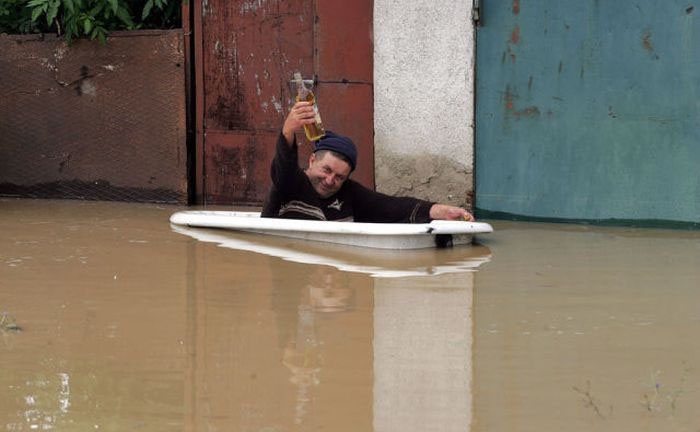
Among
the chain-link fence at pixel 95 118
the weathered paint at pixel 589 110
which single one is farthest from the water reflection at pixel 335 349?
the chain-link fence at pixel 95 118

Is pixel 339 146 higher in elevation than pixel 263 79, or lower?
lower

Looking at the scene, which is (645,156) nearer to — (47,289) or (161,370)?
(47,289)

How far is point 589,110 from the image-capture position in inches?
360

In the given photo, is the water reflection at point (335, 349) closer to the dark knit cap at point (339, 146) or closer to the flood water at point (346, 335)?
the flood water at point (346, 335)

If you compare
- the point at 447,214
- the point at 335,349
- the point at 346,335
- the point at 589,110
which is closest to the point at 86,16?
the point at 447,214

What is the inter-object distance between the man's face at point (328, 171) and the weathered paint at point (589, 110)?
6.03 ft

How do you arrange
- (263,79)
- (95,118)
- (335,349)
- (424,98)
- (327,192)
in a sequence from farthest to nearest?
(95,118) → (263,79) → (424,98) → (327,192) → (335,349)

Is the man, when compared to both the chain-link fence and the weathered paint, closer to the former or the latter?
the weathered paint

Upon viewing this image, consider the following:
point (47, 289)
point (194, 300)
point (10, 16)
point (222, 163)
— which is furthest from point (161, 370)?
point (10, 16)

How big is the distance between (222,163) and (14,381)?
229 inches

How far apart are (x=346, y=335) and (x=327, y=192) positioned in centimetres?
262

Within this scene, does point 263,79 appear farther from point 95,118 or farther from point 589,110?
point 589,110

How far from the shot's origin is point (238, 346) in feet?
A: 17.7

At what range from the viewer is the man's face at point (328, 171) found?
7926 mm
